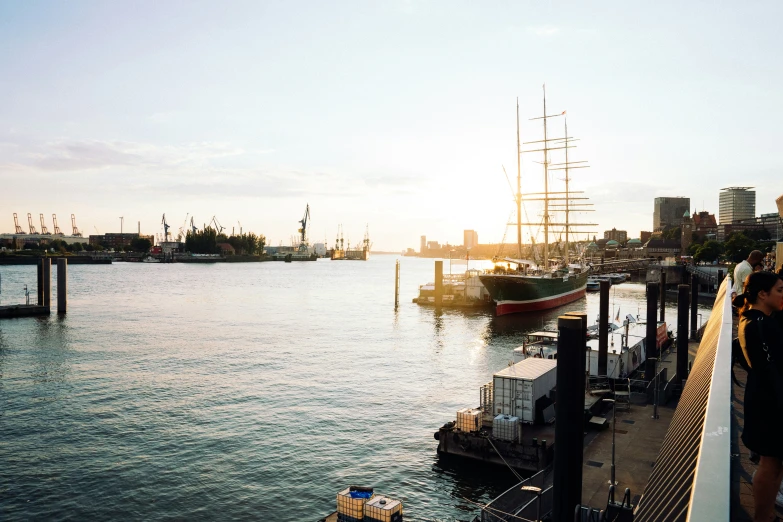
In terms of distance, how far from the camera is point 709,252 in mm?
165000

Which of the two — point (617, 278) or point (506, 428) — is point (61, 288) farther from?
point (617, 278)

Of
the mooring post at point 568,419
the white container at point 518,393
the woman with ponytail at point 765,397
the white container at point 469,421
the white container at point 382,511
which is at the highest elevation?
the woman with ponytail at point 765,397

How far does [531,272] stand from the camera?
298 feet

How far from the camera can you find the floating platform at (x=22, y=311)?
6481 cm

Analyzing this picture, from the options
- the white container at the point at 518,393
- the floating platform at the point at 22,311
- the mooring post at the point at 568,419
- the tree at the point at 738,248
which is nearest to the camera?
the mooring post at the point at 568,419

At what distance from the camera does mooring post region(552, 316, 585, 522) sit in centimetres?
1248

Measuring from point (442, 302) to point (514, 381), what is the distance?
6392cm

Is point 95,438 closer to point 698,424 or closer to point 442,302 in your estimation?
point 698,424

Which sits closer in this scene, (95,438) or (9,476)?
(9,476)

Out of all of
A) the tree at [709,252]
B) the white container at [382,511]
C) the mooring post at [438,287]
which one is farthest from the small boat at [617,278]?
the white container at [382,511]

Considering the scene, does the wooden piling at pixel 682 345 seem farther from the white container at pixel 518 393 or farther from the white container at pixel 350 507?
the white container at pixel 350 507

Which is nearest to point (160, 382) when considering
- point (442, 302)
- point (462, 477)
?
point (462, 477)

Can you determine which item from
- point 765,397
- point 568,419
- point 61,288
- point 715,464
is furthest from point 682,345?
point 61,288

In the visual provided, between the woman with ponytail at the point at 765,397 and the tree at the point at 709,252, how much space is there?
180034 millimetres
